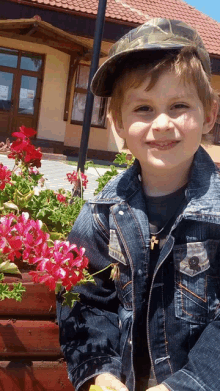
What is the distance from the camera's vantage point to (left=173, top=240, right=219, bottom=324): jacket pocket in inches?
63.4

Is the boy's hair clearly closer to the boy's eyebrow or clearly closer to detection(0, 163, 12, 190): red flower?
the boy's eyebrow

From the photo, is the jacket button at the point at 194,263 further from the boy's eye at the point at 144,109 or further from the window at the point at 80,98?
the window at the point at 80,98

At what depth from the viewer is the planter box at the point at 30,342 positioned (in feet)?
5.99

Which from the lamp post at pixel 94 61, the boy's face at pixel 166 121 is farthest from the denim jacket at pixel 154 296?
the lamp post at pixel 94 61

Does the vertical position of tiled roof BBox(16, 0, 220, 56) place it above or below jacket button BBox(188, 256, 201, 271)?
above

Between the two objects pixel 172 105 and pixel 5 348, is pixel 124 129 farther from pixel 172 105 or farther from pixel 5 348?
pixel 5 348

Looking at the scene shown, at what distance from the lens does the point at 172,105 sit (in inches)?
64.3

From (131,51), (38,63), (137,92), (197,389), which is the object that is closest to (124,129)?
(137,92)

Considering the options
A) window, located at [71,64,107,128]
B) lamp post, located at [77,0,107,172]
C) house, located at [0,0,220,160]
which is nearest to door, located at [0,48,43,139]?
house, located at [0,0,220,160]

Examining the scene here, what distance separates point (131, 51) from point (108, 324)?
87 centimetres

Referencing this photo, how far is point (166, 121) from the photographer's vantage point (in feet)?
5.25

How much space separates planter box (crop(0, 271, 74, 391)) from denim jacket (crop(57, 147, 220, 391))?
88 millimetres

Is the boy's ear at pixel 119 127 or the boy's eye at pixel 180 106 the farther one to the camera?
the boy's ear at pixel 119 127

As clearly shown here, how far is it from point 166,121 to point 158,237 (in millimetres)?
360
